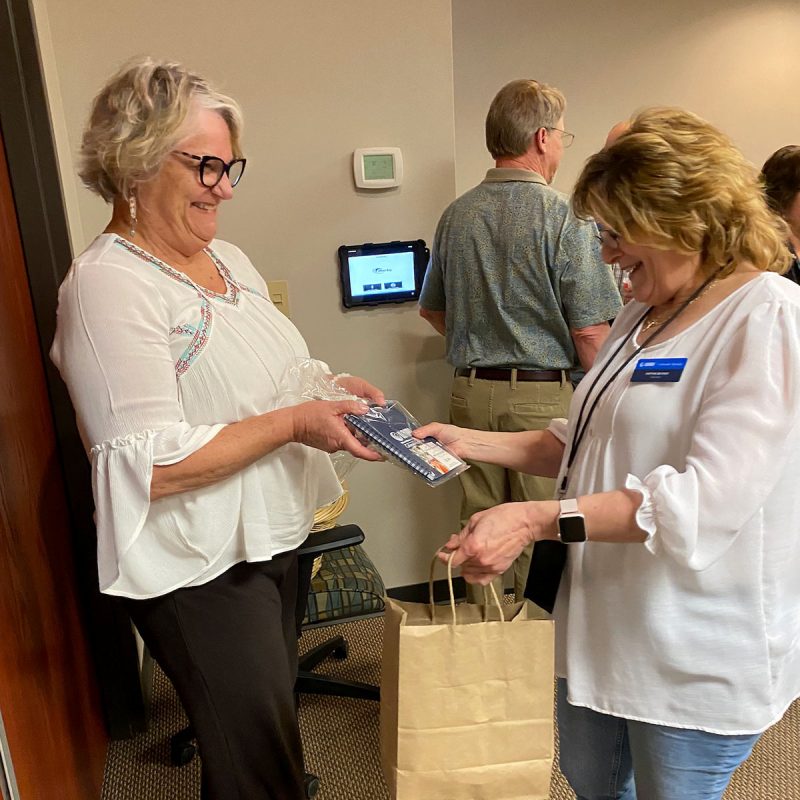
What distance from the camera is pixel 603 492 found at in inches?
40.6

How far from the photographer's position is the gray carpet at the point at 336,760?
186cm

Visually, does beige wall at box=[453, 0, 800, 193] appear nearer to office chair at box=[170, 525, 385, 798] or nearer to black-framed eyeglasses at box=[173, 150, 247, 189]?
office chair at box=[170, 525, 385, 798]

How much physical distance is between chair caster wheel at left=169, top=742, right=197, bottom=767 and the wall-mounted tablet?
1427 mm

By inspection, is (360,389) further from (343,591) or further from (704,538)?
(343,591)

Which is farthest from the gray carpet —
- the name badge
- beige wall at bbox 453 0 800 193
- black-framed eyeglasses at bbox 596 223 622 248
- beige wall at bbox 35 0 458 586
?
beige wall at bbox 453 0 800 193

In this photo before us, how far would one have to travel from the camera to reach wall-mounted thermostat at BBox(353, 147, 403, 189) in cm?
231

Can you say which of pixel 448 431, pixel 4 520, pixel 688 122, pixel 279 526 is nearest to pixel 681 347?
pixel 688 122

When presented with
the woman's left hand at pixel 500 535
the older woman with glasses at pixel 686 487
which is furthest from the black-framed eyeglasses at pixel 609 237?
the woman's left hand at pixel 500 535

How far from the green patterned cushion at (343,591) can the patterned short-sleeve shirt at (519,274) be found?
757 millimetres

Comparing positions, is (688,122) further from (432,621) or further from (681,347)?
(432,621)

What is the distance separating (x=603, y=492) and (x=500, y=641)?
0.86 feet

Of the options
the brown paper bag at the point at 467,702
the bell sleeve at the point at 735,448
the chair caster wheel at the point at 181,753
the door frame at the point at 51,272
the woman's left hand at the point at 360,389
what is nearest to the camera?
the bell sleeve at the point at 735,448

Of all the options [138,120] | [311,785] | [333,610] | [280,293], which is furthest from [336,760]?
[138,120]

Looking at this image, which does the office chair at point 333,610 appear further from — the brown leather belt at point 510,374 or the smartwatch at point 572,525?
the smartwatch at point 572,525
